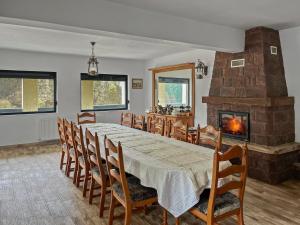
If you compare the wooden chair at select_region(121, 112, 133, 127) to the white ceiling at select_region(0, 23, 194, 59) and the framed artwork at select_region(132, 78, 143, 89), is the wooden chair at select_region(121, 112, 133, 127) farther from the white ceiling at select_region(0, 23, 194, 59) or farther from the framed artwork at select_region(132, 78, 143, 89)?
the framed artwork at select_region(132, 78, 143, 89)

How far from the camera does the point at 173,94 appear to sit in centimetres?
648

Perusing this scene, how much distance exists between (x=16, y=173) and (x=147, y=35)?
309 cm

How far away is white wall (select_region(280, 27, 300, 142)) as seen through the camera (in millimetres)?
4029

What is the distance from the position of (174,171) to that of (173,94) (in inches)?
178

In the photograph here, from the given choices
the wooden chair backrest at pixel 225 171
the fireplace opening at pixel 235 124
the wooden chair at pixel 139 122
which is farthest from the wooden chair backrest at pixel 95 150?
the fireplace opening at pixel 235 124

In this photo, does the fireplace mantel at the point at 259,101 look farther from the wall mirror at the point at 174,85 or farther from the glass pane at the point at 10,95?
the glass pane at the point at 10,95

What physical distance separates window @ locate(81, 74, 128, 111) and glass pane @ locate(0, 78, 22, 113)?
1552 mm

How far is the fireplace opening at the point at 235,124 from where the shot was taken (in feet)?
13.9

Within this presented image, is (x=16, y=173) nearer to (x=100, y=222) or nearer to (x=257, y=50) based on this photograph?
(x=100, y=222)

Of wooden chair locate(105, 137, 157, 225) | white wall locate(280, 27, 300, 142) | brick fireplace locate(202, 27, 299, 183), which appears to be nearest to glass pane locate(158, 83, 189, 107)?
brick fireplace locate(202, 27, 299, 183)

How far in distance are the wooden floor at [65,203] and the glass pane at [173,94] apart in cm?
276

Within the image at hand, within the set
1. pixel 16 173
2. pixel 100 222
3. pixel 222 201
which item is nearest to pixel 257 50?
A: pixel 222 201

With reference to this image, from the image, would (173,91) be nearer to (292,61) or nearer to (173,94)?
(173,94)

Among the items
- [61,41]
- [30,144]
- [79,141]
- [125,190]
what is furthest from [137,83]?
[125,190]
